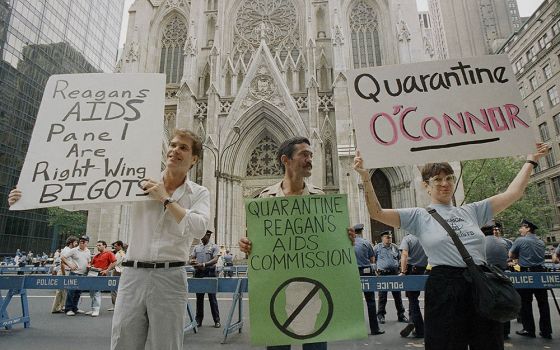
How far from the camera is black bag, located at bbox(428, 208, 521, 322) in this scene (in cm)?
201

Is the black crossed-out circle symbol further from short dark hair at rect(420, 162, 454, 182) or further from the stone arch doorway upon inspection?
the stone arch doorway

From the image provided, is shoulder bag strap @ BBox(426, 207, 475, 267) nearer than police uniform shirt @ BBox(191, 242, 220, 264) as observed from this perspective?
Yes

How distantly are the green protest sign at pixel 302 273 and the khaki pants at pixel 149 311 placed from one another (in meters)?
0.51

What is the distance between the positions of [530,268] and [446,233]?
5.91 m

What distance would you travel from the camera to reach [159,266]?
2207 mm

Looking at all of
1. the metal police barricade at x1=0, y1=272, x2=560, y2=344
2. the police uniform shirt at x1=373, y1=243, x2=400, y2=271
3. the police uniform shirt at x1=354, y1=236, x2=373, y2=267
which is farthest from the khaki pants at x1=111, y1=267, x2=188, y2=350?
the police uniform shirt at x1=373, y1=243, x2=400, y2=271

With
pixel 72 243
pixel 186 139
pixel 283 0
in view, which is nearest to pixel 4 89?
pixel 283 0

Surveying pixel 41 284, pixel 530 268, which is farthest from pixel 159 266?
pixel 530 268

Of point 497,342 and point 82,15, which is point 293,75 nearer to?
point 497,342

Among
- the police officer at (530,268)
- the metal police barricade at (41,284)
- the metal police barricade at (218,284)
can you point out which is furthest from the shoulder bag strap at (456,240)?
the metal police barricade at (41,284)

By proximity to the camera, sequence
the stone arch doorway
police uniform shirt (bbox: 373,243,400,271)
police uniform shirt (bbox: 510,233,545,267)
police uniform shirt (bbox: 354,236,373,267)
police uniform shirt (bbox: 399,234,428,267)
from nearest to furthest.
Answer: police uniform shirt (bbox: 510,233,545,267) → police uniform shirt (bbox: 399,234,428,267) → police uniform shirt (bbox: 354,236,373,267) → police uniform shirt (bbox: 373,243,400,271) → the stone arch doorway

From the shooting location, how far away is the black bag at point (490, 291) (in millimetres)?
2006

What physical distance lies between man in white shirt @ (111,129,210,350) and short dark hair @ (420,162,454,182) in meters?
1.73

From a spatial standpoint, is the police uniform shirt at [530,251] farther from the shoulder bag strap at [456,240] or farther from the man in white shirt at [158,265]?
the man in white shirt at [158,265]
